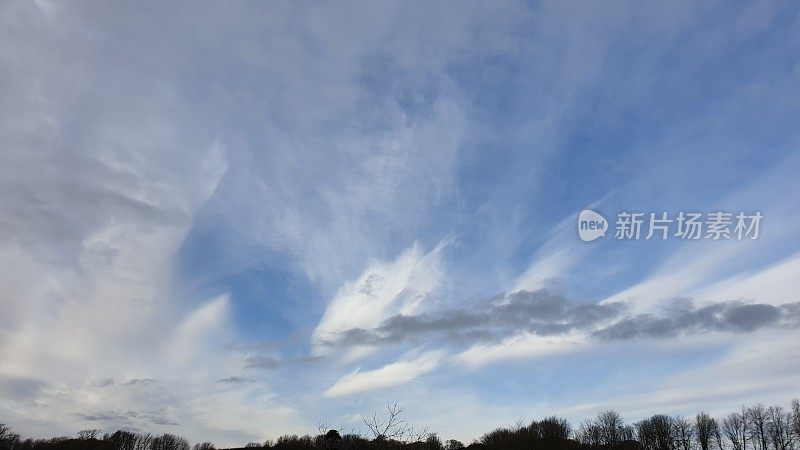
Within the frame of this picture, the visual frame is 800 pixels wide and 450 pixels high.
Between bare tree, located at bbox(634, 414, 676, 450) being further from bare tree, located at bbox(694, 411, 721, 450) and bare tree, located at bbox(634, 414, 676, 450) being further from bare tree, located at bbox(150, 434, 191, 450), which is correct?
bare tree, located at bbox(150, 434, 191, 450)

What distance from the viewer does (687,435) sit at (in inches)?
4680

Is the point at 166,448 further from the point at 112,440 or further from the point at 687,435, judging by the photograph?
the point at 687,435

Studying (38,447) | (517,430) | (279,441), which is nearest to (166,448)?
(38,447)

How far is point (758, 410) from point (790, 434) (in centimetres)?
801

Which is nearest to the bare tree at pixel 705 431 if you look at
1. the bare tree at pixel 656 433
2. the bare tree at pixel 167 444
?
the bare tree at pixel 656 433

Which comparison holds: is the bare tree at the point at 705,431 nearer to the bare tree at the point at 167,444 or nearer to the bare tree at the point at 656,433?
the bare tree at the point at 656,433

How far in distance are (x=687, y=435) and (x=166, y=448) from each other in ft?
537

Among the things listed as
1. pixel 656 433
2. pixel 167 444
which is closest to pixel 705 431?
pixel 656 433

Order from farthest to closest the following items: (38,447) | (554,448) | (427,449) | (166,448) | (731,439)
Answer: (166,448) < (38,447) < (731,439) < (554,448) < (427,449)

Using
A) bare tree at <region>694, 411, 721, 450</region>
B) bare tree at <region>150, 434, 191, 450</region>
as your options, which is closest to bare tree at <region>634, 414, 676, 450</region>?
bare tree at <region>694, 411, 721, 450</region>

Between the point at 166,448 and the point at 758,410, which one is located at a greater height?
the point at 758,410

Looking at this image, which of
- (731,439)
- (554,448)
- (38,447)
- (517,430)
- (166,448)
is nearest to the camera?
(554,448)

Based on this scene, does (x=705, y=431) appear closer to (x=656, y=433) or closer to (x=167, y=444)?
(x=656, y=433)

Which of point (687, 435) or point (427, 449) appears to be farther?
point (687, 435)
